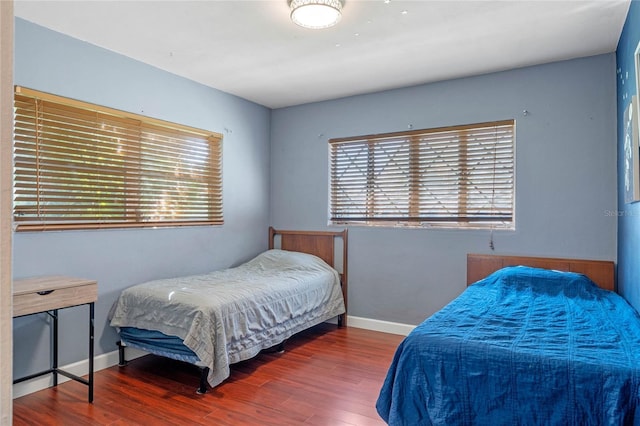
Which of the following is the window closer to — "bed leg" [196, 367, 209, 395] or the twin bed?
the twin bed

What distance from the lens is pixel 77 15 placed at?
101 inches

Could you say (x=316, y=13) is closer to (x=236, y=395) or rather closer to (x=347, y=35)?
(x=347, y=35)

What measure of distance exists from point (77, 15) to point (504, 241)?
3.60 m

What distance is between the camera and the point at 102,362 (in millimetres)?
3084

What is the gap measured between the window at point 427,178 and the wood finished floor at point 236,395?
55.6 inches

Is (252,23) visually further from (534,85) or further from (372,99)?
(534,85)

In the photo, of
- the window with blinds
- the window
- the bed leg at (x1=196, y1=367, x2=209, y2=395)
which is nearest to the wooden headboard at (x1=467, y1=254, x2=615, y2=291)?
the window

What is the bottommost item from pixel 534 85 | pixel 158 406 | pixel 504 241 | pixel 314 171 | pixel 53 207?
pixel 158 406

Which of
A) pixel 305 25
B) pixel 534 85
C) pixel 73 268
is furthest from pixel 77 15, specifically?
pixel 534 85

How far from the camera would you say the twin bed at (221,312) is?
106 inches

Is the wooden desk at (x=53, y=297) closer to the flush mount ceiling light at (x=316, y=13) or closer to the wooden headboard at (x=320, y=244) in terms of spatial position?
the flush mount ceiling light at (x=316, y=13)

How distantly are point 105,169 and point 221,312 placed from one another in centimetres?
146

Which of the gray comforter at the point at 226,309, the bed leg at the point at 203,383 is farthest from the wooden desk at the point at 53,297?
the bed leg at the point at 203,383

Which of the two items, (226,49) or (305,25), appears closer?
(305,25)
